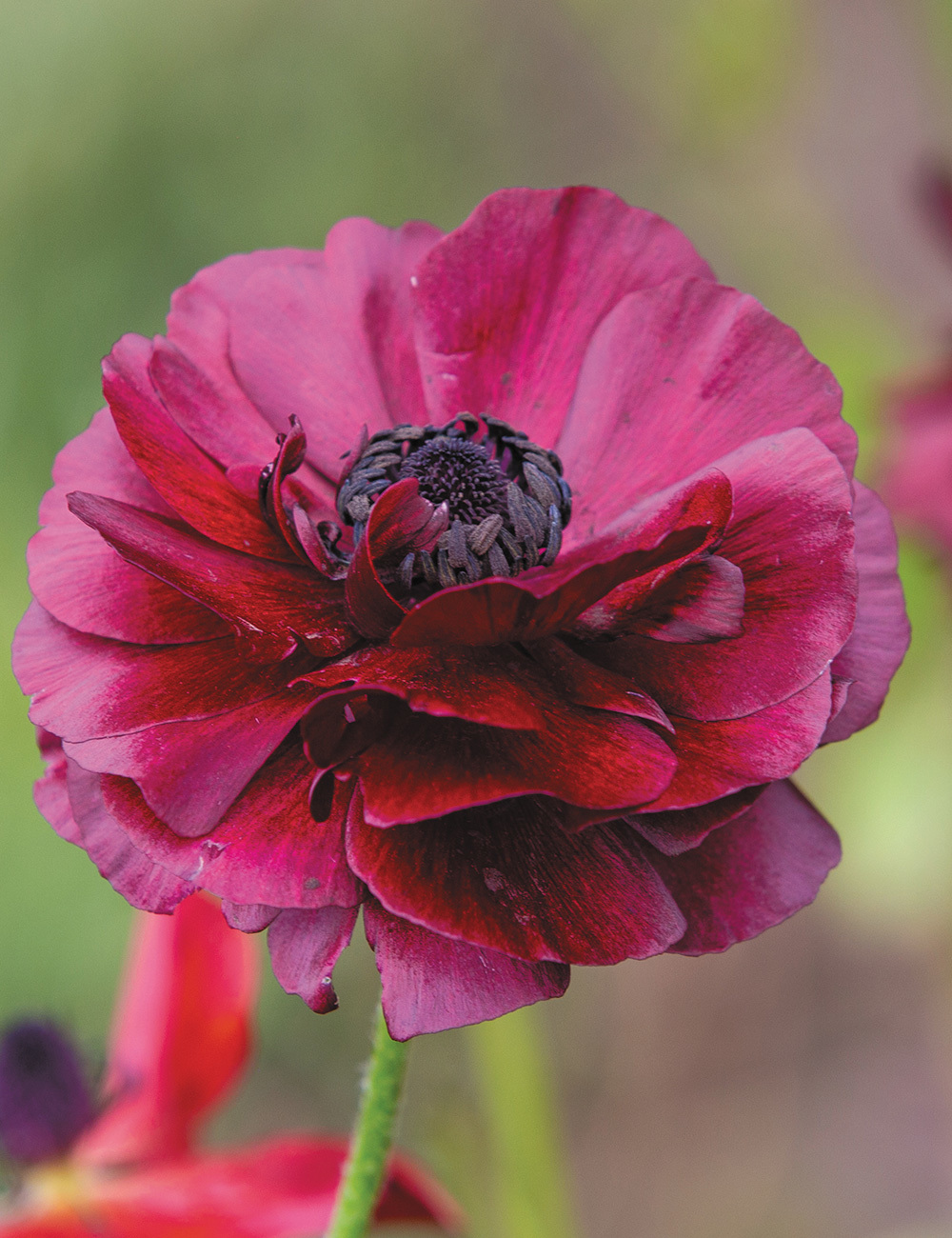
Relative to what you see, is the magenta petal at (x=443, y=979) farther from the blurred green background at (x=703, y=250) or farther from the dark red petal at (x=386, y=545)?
the blurred green background at (x=703, y=250)

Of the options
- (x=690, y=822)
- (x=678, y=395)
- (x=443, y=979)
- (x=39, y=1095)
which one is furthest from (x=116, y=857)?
(x=39, y=1095)

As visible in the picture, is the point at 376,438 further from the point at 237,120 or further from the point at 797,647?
the point at 237,120

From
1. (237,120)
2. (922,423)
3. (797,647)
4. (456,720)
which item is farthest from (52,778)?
(237,120)

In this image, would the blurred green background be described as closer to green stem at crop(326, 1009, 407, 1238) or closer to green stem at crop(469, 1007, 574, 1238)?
green stem at crop(469, 1007, 574, 1238)

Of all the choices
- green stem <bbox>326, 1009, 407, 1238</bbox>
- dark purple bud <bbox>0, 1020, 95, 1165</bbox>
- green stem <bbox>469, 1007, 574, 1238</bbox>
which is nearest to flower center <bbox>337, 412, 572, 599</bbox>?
green stem <bbox>326, 1009, 407, 1238</bbox>

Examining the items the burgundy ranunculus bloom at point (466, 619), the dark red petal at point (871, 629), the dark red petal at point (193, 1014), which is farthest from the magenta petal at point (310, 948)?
the dark red petal at point (193, 1014)
